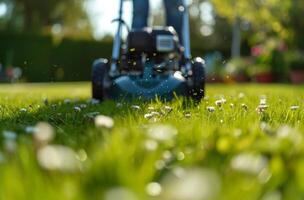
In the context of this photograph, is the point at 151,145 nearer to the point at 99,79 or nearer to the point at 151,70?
the point at 151,70

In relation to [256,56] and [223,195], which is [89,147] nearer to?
[223,195]

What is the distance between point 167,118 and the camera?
2.84 metres

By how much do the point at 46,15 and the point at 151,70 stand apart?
96.1 feet

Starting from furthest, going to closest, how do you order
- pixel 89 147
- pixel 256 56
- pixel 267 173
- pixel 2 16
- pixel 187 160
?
pixel 2 16 → pixel 256 56 → pixel 89 147 → pixel 187 160 → pixel 267 173

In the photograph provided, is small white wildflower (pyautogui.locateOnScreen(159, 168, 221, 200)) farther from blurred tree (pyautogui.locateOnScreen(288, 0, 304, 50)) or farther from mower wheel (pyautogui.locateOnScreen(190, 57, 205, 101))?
blurred tree (pyautogui.locateOnScreen(288, 0, 304, 50))

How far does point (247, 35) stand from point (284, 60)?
1254cm

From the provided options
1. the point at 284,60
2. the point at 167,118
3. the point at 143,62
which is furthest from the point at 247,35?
the point at 167,118

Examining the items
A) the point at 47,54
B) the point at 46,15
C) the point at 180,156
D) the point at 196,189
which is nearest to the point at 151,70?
the point at 180,156

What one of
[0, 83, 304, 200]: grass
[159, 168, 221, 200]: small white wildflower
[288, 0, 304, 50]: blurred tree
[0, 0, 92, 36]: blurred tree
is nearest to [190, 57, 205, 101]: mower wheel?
[0, 83, 304, 200]: grass

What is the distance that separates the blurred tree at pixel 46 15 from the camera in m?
32.6

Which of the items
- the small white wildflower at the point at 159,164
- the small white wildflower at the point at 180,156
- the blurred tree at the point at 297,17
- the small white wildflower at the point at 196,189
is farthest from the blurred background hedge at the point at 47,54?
the small white wildflower at the point at 196,189

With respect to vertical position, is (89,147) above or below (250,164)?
below

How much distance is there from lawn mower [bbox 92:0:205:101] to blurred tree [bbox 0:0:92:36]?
25.6 m

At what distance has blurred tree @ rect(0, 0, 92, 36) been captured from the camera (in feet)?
107
